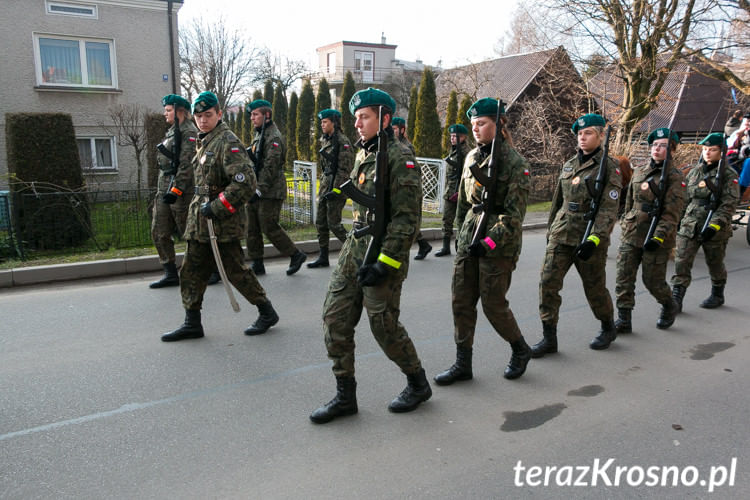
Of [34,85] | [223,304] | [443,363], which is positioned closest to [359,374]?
[443,363]

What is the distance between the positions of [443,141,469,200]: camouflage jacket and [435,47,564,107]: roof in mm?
15924

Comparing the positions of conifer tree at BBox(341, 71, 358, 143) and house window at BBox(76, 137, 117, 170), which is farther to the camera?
conifer tree at BBox(341, 71, 358, 143)

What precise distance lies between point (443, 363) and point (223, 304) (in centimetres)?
262

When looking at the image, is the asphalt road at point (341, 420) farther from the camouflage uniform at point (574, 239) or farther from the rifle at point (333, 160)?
the rifle at point (333, 160)

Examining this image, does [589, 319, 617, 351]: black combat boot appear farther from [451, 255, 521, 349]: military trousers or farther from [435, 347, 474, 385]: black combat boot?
[435, 347, 474, 385]: black combat boot

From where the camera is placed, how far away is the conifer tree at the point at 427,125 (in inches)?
810

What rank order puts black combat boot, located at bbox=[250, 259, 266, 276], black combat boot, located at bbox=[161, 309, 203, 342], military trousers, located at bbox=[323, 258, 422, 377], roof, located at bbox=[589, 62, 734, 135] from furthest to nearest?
1. roof, located at bbox=[589, 62, 734, 135]
2. black combat boot, located at bbox=[250, 259, 266, 276]
3. black combat boot, located at bbox=[161, 309, 203, 342]
4. military trousers, located at bbox=[323, 258, 422, 377]

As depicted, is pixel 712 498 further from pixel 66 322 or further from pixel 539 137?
pixel 539 137

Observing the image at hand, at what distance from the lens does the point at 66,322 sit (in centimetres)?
536

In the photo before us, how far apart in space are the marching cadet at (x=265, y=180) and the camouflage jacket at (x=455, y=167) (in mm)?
2694

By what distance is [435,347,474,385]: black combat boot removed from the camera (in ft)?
13.5

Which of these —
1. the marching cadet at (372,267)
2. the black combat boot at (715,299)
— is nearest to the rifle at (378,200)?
the marching cadet at (372,267)

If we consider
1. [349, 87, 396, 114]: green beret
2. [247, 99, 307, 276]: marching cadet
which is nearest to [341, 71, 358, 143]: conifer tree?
[247, 99, 307, 276]: marching cadet

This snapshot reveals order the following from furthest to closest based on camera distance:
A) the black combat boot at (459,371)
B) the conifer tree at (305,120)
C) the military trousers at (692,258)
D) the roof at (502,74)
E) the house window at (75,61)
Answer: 1. the conifer tree at (305,120)
2. the roof at (502,74)
3. the house window at (75,61)
4. the military trousers at (692,258)
5. the black combat boot at (459,371)
